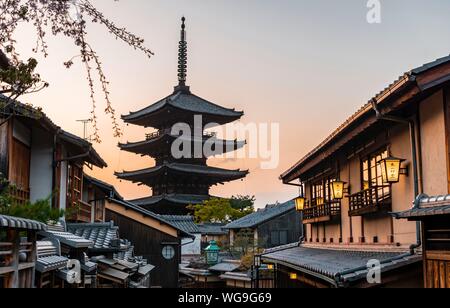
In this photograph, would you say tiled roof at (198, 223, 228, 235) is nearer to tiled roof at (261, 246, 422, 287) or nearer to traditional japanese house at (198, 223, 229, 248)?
traditional japanese house at (198, 223, 229, 248)

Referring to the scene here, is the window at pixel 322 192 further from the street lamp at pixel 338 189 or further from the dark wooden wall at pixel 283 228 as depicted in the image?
the dark wooden wall at pixel 283 228

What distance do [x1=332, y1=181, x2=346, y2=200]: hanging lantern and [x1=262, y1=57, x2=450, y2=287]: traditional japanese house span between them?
0.09 feet

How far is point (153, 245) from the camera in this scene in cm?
3095

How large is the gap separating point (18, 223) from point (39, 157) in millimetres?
10098

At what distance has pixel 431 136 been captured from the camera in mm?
10578

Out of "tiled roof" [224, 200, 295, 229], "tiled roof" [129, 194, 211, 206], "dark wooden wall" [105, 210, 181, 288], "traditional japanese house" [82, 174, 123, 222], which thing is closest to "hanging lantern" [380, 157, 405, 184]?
"traditional japanese house" [82, 174, 123, 222]

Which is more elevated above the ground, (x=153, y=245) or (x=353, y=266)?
(x=153, y=245)

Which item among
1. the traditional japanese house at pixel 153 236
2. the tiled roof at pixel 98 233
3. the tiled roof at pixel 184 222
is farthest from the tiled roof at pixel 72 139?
the tiled roof at pixel 184 222

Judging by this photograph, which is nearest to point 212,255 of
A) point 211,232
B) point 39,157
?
point 211,232

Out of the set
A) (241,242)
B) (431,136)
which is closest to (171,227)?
(241,242)

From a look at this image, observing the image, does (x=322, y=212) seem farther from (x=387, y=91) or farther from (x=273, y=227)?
(x=273, y=227)

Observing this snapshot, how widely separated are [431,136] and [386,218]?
3.01m

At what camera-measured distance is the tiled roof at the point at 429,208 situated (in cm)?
843

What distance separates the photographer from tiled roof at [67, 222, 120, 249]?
1814 cm
